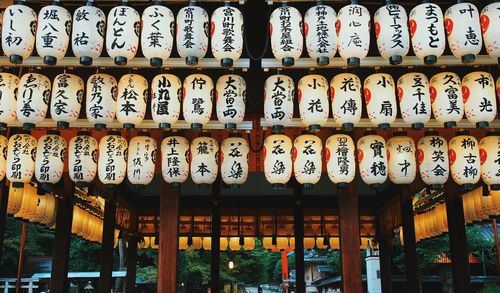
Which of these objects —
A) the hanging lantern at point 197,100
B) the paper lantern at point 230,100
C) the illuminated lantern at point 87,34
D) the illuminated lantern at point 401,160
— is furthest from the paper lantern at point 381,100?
the illuminated lantern at point 87,34

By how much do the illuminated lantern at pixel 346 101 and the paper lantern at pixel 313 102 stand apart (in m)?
0.10

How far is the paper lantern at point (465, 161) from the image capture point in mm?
5578

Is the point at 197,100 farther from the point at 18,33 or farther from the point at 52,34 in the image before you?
the point at 18,33

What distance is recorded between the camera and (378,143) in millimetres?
5691

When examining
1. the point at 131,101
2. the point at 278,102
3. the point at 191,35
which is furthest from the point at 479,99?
the point at 131,101

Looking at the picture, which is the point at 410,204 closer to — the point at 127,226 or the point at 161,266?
the point at 161,266

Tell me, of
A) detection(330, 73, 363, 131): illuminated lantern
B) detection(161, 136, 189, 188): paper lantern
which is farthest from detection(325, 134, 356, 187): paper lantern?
detection(161, 136, 189, 188): paper lantern

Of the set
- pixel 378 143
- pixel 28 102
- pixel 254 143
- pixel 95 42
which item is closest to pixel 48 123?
pixel 28 102

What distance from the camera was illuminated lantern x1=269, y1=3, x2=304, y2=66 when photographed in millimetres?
5008

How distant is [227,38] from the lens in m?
5.09

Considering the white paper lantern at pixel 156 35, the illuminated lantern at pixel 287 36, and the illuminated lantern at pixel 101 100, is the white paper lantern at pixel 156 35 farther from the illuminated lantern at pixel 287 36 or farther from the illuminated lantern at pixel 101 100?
the illuminated lantern at pixel 287 36

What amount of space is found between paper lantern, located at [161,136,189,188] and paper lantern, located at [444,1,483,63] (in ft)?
11.1

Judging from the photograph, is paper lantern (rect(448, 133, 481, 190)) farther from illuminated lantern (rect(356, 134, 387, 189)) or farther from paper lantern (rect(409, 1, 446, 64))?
paper lantern (rect(409, 1, 446, 64))

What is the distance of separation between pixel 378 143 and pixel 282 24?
6.21 ft
